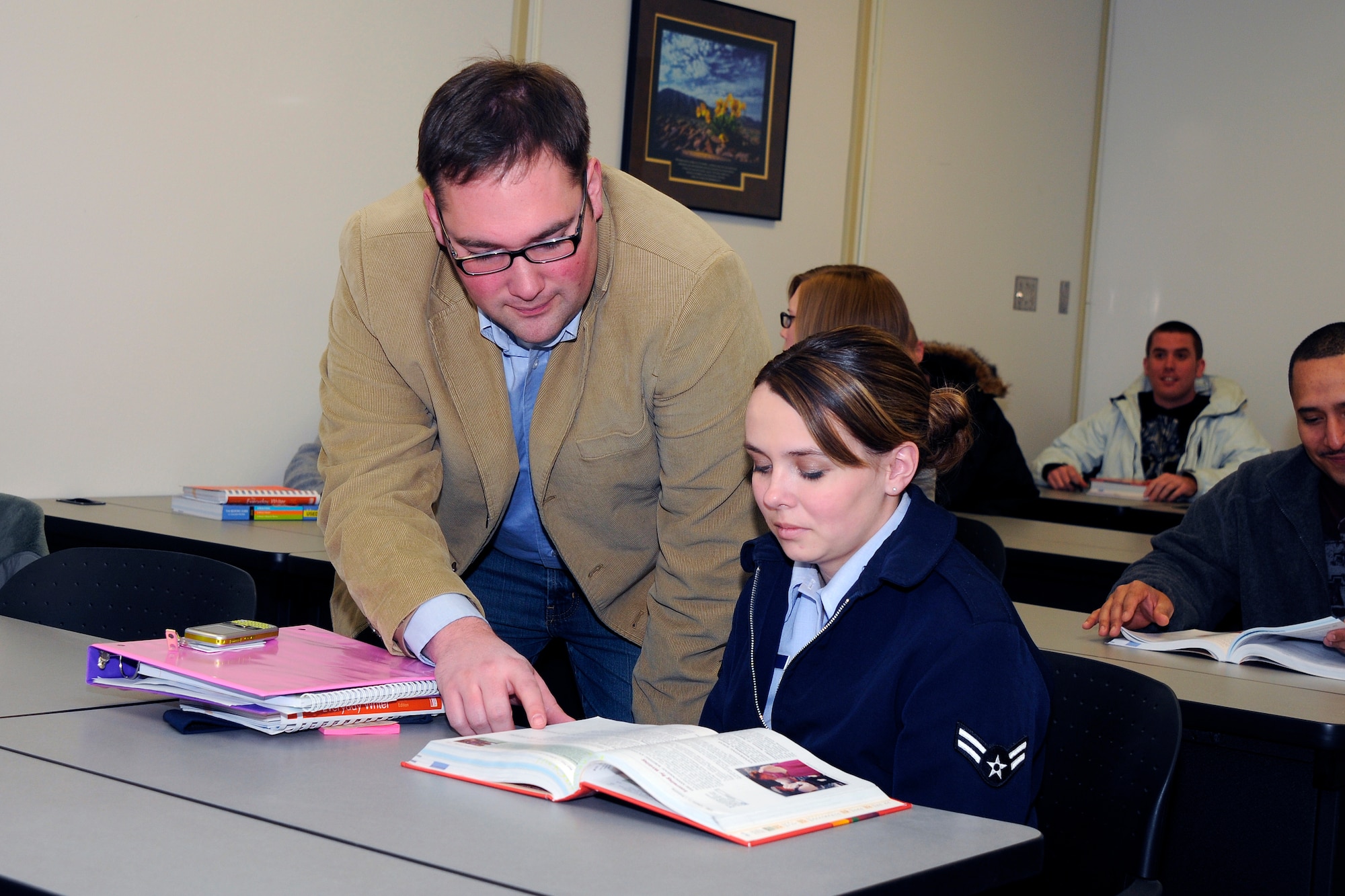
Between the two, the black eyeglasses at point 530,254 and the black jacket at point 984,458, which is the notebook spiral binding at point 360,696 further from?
the black jacket at point 984,458

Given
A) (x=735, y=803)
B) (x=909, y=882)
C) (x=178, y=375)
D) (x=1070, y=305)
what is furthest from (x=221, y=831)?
(x=1070, y=305)

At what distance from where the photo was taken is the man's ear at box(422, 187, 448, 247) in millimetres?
1549

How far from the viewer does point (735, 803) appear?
1074 millimetres

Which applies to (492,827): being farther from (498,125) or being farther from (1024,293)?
(1024,293)

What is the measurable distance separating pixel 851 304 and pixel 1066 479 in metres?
2.35

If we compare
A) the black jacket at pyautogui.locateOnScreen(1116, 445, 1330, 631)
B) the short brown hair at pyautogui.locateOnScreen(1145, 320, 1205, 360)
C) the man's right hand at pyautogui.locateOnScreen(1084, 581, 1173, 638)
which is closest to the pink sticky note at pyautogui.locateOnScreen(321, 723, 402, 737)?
the man's right hand at pyautogui.locateOnScreen(1084, 581, 1173, 638)

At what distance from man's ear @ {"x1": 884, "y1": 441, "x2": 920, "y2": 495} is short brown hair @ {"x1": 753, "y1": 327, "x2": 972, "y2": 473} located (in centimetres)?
1

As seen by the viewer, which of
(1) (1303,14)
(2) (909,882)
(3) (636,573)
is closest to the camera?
(2) (909,882)

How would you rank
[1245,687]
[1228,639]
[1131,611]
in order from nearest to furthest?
1. [1245,687]
2. [1228,639]
3. [1131,611]

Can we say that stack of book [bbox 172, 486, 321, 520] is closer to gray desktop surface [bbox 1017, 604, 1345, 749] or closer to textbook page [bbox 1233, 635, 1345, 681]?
gray desktop surface [bbox 1017, 604, 1345, 749]

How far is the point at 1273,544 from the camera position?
7.68 feet

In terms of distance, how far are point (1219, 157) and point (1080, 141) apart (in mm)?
652

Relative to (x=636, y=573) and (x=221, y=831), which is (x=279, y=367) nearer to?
(x=636, y=573)

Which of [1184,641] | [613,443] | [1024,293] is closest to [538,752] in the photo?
[613,443]
